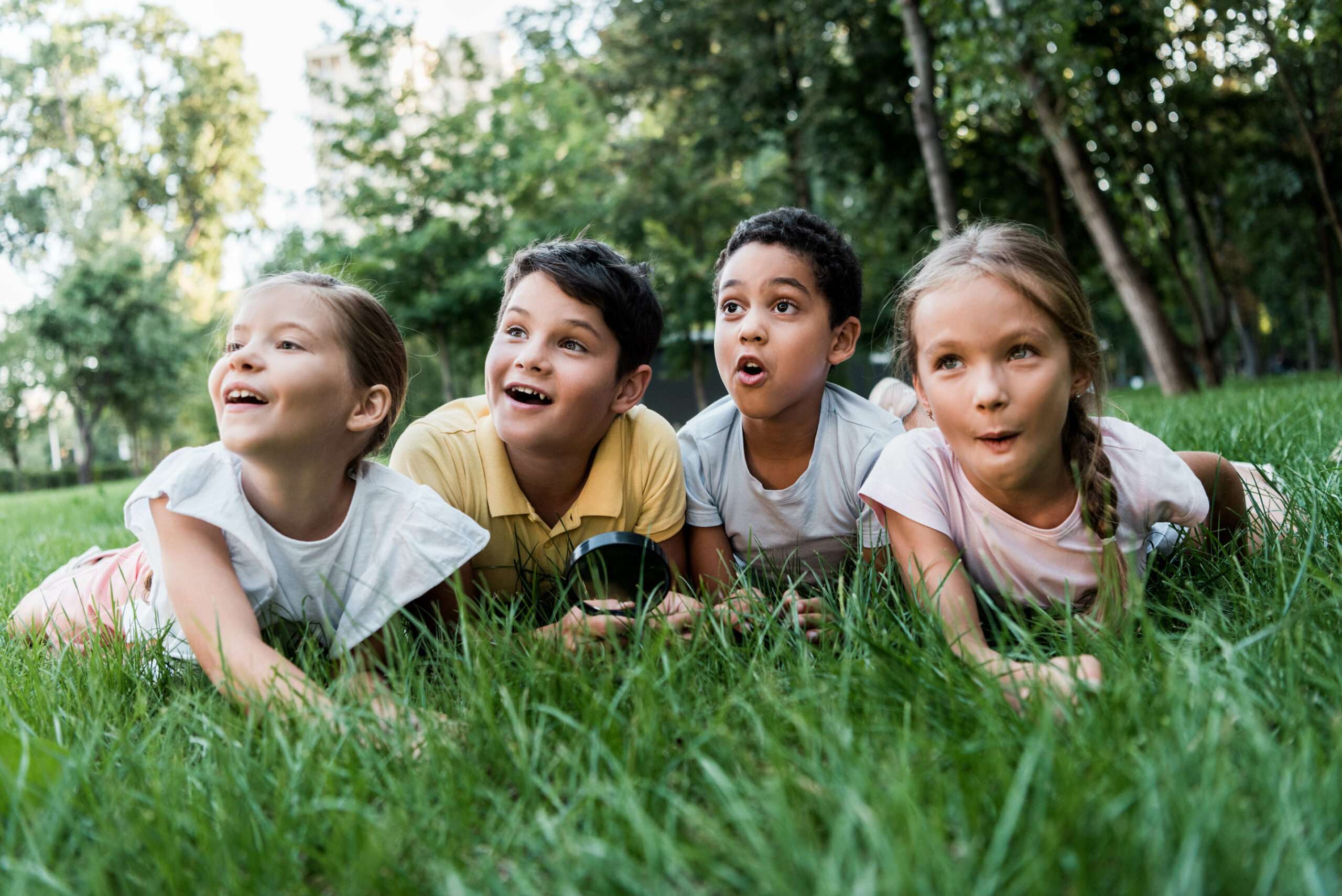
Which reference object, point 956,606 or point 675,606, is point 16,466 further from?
point 956,606

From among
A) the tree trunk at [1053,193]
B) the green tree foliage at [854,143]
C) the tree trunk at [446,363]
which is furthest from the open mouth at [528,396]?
the tree trunk at [446,363]

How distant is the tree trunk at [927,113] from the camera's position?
9.20 m

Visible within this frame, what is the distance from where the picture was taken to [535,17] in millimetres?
16250

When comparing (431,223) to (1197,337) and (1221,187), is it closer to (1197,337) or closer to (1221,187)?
(1197,337)

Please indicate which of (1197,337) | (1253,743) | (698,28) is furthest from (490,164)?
(1253,743)

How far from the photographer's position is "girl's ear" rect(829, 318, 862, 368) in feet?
10.3

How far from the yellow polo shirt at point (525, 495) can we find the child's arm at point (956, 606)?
0.76 m

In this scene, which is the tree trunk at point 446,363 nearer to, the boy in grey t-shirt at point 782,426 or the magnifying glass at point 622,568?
the boy in grey t-shirt at point 782,426

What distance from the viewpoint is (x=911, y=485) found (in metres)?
2.41

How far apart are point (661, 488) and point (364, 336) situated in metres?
0.97

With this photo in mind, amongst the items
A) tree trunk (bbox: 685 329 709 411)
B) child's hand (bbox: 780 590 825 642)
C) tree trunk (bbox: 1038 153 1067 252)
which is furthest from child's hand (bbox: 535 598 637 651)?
tree trunk (bbox: 685 329 709 411)

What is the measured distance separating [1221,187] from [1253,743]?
21106mm

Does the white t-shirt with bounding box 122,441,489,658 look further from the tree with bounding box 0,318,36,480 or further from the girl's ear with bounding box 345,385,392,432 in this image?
the tree with bounding box 0,318,36,480

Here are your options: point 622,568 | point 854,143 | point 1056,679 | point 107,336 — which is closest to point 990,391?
point 1056,679
